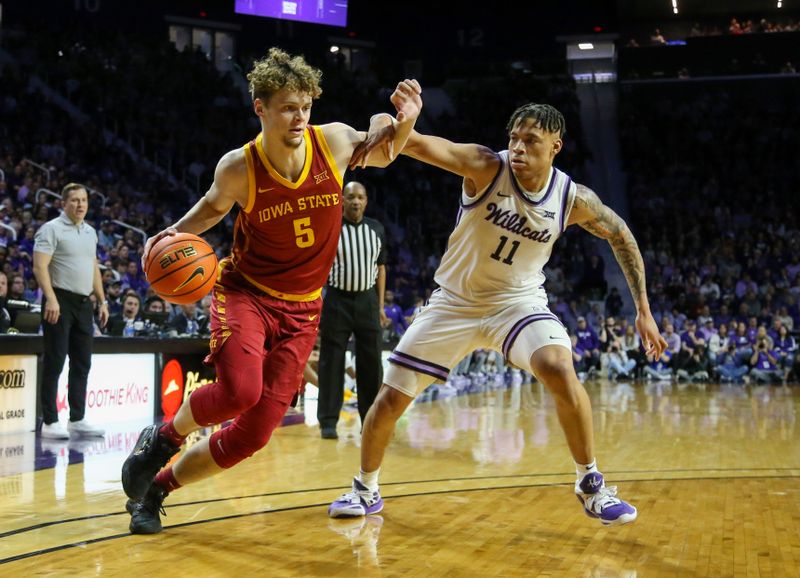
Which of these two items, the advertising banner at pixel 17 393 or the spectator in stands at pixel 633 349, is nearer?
the advertising banner at pixel 17 393

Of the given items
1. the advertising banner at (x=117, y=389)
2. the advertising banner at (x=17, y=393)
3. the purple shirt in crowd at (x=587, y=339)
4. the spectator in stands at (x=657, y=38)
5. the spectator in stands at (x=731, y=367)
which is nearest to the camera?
the advertising banner at (x=17, y=393)

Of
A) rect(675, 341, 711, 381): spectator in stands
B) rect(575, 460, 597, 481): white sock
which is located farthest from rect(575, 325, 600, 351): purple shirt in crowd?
rect(575, 460, 597, 481): white sock

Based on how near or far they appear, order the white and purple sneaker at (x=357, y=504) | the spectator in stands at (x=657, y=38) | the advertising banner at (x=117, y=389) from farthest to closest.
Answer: the spectator in stands at (x=657, y=38)
the advertising banner at (x=117, y=389)
the white and purple sneaker at (x=357, y=504)

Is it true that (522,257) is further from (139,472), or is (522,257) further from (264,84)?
(139,472)

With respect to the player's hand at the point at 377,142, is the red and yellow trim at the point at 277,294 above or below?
below

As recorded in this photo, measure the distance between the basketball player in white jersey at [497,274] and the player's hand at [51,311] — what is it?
3349 mm

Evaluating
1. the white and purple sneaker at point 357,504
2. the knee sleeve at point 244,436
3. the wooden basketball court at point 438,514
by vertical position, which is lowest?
the wooden basketball court at point 438,514

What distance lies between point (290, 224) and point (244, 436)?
89 centimetres

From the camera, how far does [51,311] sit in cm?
669

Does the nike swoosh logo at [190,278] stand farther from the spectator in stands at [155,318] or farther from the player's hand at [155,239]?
the spectator in stands at [155,318]

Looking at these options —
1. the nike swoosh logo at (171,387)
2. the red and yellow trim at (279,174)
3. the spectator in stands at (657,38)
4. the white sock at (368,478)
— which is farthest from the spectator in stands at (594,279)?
the red and yellow trim at (279,174)

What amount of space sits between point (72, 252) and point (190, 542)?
396 cm

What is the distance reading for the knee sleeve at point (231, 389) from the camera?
3.67 m

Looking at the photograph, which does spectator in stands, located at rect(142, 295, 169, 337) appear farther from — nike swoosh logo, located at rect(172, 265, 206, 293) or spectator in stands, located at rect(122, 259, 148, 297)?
nike swoosh logo, located at rect(172, 265, 206, 293)
